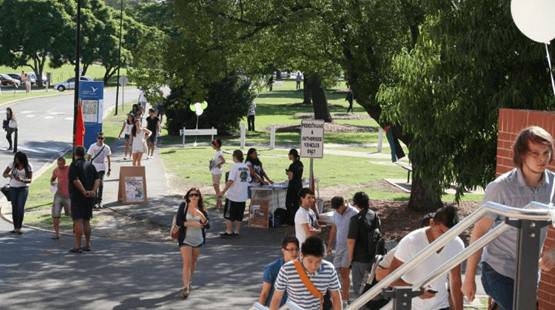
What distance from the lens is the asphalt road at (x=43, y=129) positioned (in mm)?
35000

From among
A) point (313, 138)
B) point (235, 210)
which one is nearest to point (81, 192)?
point (235, 210)

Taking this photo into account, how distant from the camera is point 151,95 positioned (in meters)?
23.5

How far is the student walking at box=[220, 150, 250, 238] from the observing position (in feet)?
62.8

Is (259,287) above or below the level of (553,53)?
below

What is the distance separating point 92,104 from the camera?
90.1ft

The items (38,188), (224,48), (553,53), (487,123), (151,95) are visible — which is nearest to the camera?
(553,53)

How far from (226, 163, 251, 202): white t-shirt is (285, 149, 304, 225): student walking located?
2.81 feet

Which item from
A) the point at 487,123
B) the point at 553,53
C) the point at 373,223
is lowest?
the point at 373,223

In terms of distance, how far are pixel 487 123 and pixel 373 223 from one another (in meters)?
2.38

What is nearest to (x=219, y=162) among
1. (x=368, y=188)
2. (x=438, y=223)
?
(x=368, y=188)

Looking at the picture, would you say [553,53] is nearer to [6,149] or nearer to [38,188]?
[38,188]

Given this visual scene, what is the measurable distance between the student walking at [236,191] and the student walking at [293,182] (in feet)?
2.79

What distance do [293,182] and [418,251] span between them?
12527 mm

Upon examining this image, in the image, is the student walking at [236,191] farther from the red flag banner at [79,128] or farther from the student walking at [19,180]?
the red flag banner at [79,128]
